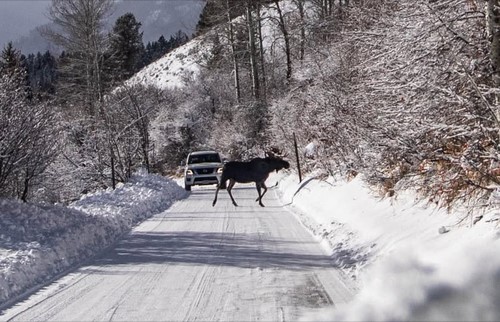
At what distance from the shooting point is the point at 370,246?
10.3 metres

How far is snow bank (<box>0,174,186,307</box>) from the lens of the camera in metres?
9.60

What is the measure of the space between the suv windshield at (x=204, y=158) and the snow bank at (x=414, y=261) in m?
17.0

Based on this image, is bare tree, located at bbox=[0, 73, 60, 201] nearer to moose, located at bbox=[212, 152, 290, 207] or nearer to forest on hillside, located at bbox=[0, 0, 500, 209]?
forest on hillside, located at bbox=[0, 0, 500, 209]

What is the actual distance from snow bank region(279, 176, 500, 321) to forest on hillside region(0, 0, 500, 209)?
502mm

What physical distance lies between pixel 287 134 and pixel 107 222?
15.4 meters

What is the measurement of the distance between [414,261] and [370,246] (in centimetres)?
260

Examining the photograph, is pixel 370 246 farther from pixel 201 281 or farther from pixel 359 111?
pixel 359 111

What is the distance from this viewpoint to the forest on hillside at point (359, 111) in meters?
9.79

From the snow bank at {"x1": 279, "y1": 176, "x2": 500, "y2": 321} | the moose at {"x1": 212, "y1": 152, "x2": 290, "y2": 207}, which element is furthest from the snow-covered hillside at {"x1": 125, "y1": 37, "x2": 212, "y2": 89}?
the snow bank at {"x1": 279, "y1": 176, "x2": 500, "y2": 321}

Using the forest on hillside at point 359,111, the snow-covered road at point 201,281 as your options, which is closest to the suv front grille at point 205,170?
the forest on hillside at point 359,111

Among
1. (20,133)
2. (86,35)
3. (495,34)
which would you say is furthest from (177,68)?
(495,34)

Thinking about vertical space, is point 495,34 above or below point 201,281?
above

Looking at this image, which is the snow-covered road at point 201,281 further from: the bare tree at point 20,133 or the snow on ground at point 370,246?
the bare tree at point 20,133

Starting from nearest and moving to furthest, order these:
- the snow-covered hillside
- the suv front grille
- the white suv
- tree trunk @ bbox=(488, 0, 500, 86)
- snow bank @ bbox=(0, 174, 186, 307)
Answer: tree trunk @ bbox=(488, 0, 500, 86)
snow bank @ bbox=(0, 174, 186, 307)
the white suv
the suv front grille
the snow-covered hillside
